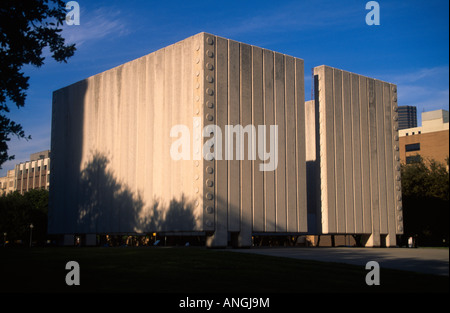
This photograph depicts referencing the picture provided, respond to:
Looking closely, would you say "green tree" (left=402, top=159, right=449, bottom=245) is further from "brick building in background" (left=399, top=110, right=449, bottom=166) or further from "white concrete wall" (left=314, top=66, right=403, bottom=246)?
"brick building in background" (left=399, top=110, right=449, bottom=166)

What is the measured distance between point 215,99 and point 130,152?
1135cm

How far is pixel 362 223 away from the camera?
159ft

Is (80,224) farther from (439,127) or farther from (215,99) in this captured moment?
(439,127)

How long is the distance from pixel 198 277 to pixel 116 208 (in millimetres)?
31785

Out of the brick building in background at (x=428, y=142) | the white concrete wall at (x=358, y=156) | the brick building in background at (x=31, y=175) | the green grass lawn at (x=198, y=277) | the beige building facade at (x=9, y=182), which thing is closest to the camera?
the green grass lawn at (x=198, y=277)

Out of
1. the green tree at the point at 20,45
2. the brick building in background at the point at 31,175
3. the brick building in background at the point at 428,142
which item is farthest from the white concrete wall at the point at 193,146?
the brick building in background at the point at 31,175

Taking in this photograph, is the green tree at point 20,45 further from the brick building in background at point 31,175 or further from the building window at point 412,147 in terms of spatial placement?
the brick building in background at point 31,175

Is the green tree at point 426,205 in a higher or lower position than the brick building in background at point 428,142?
lower

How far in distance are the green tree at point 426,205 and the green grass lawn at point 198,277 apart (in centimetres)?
3749

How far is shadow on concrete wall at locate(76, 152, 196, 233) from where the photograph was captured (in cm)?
4084

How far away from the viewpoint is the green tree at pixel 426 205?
5709cm
